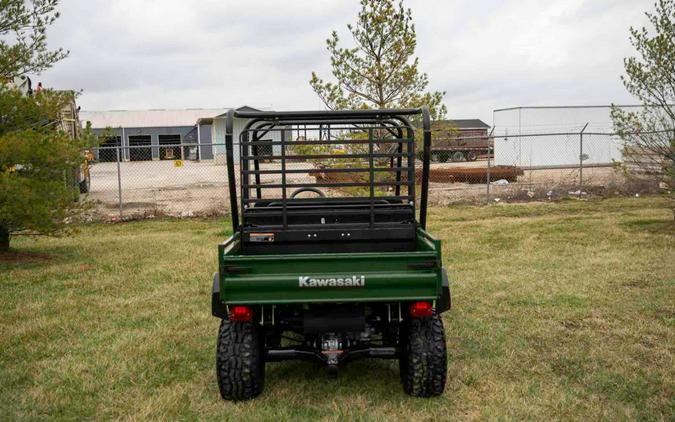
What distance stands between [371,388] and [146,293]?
3.69 meters

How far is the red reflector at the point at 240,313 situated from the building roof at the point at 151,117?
46830 millimetres

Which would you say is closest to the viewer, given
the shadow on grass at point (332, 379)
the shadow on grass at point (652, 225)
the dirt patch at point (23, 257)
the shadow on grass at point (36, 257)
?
the shadow on grass at point (332, 379)

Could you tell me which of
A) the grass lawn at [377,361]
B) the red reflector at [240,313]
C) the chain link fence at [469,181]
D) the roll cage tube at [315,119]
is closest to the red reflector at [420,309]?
the grass lawn at [377,361]

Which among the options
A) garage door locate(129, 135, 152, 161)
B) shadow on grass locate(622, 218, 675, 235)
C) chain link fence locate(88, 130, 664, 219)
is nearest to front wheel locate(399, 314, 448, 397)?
chain link fence locate(88, 130, 664, 219)

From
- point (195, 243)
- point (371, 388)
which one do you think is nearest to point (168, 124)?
point (195, 243)

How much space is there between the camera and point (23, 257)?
9586mm

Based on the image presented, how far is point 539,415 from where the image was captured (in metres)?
3.81

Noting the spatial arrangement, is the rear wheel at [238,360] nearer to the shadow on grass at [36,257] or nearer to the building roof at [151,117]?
the shadow on grass at [36,257]

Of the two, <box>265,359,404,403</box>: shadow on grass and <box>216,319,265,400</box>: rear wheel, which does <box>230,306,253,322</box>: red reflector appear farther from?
<box>265,359,404,403</box>: shadow on grass

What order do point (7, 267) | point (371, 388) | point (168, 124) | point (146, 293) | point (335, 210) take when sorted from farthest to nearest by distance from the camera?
point (168, 124) < point (7, 267) < point (146, 293) < point (335, 210) < point (371, 388)

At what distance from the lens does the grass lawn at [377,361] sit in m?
4.00

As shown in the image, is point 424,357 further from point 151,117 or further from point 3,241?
point 151,117

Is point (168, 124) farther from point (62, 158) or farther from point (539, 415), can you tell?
point (539, 415)

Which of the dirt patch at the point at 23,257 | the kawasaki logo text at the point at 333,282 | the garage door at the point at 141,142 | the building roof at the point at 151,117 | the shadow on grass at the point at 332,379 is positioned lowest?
the shadow on grass at the point at 332,379
